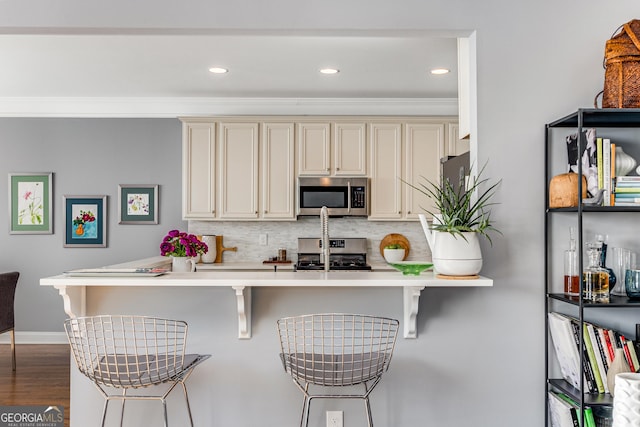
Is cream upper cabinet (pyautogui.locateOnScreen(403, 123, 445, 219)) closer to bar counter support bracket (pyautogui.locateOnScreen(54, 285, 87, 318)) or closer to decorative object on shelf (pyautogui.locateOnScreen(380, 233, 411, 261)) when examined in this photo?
decorative object on shelf (pyautogui.locateOnScreen(380, 233, 411, 261))

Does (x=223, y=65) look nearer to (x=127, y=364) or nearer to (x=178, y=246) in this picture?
(x=178, y=246)

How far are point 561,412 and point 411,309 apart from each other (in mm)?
753

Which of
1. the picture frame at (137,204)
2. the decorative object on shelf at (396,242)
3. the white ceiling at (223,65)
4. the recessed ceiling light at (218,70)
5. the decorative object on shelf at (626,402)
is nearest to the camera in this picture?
the decorative object on shelf at (626,402)

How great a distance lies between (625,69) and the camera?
2285 mm

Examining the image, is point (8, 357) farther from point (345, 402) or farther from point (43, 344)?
point (345, 402)

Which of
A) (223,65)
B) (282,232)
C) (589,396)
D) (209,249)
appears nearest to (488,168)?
(589,396)

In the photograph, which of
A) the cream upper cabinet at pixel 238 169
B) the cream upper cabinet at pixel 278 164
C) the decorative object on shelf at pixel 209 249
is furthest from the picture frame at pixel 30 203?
the cream upper cabinet at pixel 278 164

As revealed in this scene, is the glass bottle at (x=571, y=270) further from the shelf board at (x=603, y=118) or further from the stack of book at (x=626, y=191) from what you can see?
the shelf board at (x=603, y=118)

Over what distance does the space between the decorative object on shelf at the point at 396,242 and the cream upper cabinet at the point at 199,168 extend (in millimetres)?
1717

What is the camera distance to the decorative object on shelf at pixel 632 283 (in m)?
2.30

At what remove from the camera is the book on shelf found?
7.59 feet

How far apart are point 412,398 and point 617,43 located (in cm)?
180

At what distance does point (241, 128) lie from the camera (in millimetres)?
5379

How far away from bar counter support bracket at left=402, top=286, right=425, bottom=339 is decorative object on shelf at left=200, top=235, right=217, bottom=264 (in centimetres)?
320
